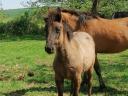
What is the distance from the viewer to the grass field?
8531 millimetres

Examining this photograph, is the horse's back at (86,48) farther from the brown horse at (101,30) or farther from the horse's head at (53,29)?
the brown horse at (101,30)

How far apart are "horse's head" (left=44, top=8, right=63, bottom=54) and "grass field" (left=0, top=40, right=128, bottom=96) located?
8.29 ft

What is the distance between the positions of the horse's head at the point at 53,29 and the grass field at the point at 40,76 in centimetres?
253

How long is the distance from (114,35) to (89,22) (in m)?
0.67

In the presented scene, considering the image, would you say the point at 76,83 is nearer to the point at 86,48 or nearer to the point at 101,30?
the point at 86,48

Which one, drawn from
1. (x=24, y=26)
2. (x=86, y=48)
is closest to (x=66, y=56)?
(x=86, y=48)

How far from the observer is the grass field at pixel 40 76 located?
336 inches

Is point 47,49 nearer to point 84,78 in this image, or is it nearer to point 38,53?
point 84,78

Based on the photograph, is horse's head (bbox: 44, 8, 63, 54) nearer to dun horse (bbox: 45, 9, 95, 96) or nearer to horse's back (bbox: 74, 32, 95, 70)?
dun horse (bbox: 45, 9, 95, 96)

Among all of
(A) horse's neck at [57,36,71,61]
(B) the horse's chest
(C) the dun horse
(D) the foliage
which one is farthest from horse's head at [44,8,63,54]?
(D) the foliage

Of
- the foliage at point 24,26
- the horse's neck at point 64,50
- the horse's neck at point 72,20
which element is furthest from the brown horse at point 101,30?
the foliage at point 24,26

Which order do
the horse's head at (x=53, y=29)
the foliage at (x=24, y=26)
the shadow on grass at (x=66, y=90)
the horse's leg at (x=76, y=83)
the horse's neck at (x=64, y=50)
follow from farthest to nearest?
the foliage at (x=24, y=26) → the shadow on grass at (x=66, y=90) → the horse's leg at (x=76, y=83) → the horse's neck at (x=64, y=50) → the horse's head at (x=53, y=29)

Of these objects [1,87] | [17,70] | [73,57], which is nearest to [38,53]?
[17,70]

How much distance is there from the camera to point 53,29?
19.3ft
